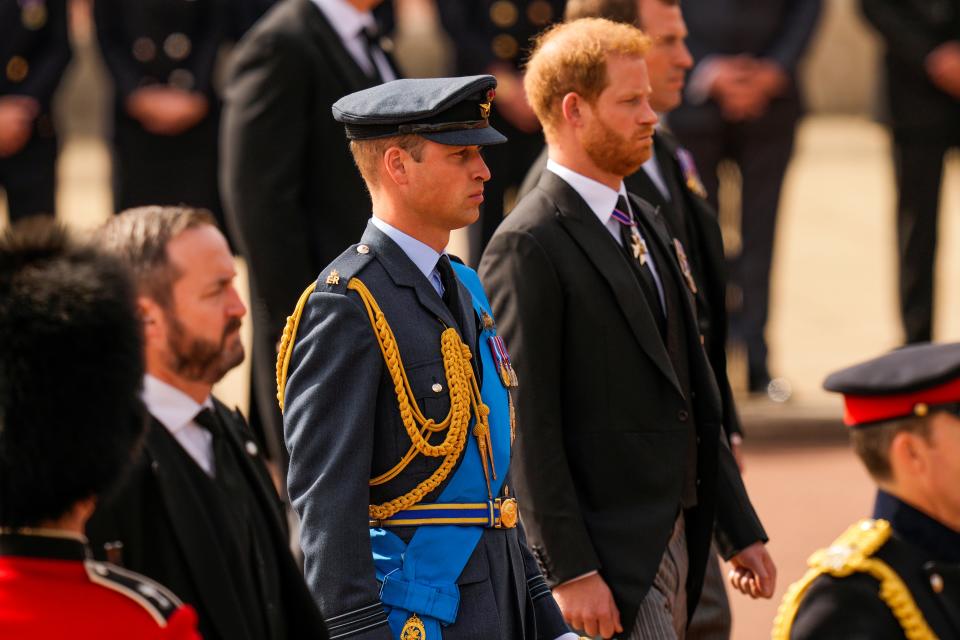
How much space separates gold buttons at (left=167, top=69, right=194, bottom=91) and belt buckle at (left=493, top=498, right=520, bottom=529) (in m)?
5.02

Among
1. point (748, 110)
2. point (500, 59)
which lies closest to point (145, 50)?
point (500, 59)

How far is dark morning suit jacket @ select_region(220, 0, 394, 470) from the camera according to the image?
19.3 ft

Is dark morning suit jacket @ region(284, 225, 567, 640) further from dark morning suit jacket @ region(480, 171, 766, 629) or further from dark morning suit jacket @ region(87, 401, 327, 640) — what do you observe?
dark morning suit jacket @ region(480, 171, 766, 629)

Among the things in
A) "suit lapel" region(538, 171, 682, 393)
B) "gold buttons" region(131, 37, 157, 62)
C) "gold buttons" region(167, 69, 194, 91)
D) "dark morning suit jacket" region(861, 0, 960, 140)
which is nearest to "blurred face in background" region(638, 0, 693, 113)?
"suit lapel" region(538, 171, 682, 393)

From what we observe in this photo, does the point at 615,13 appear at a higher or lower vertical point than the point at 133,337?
higher

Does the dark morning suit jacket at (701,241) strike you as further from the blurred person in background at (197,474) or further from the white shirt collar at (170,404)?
the white shirt collar at (170,404)

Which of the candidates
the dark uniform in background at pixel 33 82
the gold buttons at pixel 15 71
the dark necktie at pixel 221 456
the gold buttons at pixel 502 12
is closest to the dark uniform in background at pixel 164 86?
→ the dark uniform in background at pixel 33 82

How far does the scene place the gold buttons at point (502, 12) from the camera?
28.5 feet

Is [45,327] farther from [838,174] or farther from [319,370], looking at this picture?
[838,174]

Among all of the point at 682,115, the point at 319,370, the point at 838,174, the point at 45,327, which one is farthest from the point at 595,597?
the point at 838,174

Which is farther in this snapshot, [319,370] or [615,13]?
[615,13]

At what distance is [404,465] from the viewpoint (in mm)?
3566

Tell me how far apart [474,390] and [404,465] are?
0.23 m

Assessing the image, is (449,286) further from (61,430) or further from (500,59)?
(500,59)
